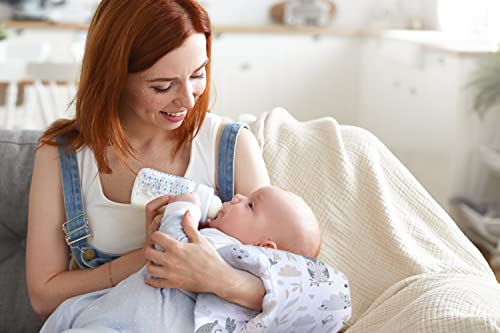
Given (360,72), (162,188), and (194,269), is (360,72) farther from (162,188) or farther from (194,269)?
(194,269)

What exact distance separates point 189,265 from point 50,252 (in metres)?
0.37

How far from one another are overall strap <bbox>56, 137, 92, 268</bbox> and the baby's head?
0.30 m

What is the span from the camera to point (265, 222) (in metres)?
1.47

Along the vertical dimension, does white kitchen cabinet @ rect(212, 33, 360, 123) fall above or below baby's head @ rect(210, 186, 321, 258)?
below

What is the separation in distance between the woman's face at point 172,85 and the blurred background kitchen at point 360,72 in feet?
6.81

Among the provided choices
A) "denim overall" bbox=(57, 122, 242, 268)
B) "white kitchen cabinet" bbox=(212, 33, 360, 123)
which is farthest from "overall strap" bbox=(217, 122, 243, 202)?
"white kitchen cabinet" bbox=(212, 33, 360, 123)

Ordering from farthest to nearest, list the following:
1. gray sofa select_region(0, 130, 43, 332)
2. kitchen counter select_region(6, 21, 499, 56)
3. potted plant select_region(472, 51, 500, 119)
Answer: kitchen counter select_region(6, 21, 499, 56) < potted plant select_region(472, 51, 500, 119) < gray sofa select_region(0, 130, 43, 332)

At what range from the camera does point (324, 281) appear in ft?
4.78

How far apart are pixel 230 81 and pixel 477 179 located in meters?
1.96

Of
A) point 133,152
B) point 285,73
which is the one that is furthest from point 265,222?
point 285,73

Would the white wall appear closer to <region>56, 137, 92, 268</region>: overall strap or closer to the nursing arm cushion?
the nursing arm cushion

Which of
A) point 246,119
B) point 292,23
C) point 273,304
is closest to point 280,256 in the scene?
point 273,304

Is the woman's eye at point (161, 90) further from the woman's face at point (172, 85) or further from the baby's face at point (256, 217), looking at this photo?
the baby's face at point (256, 217)

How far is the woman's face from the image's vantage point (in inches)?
58.6
